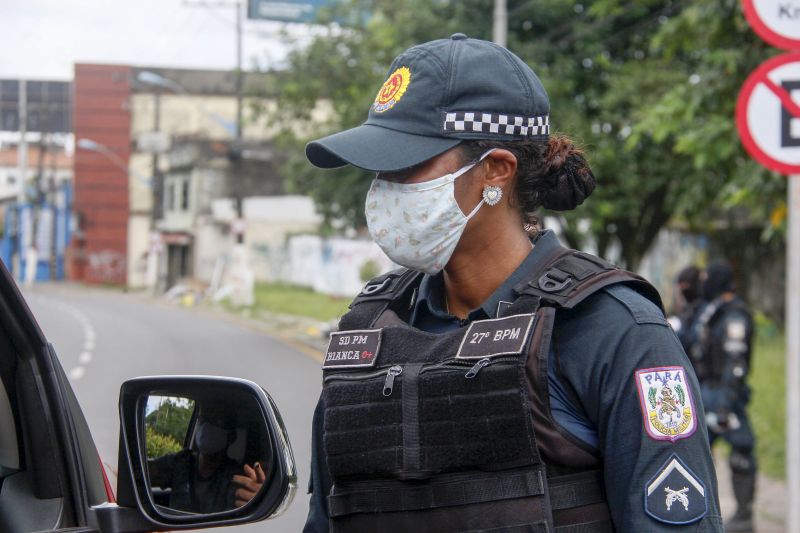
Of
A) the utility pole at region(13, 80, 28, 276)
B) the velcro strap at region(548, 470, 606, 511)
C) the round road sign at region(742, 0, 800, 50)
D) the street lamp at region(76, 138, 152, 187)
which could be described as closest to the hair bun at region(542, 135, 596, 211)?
the velcro strap at region(548, 470, 606, 511)

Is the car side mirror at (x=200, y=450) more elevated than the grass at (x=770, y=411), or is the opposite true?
the car side mirror at (x=200, y=450)

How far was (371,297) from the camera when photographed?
7.43ft

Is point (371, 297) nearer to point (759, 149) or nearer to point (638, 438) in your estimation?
point (638, 438)

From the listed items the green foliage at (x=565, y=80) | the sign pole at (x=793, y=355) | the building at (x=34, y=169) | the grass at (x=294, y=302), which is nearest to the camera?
the building at (x=34, y=169)

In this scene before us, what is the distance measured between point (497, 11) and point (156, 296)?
10.7m

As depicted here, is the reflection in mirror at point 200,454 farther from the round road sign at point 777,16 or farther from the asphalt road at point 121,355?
the round road sign at point 777,16

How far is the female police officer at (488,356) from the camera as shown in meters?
1.81

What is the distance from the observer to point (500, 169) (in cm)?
208

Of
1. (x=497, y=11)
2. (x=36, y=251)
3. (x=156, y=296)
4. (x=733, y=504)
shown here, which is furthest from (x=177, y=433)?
(x=497, y=11)

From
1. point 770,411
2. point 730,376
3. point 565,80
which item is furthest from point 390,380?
point 565,80

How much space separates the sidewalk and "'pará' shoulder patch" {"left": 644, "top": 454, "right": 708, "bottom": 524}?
19.5 ft

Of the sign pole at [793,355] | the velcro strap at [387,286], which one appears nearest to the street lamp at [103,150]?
the velcro strap at [387,286]

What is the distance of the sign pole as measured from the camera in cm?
528

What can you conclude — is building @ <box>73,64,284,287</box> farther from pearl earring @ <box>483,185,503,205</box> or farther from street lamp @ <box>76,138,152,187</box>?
pearl earring @ <box>483,185,503,205</box>
